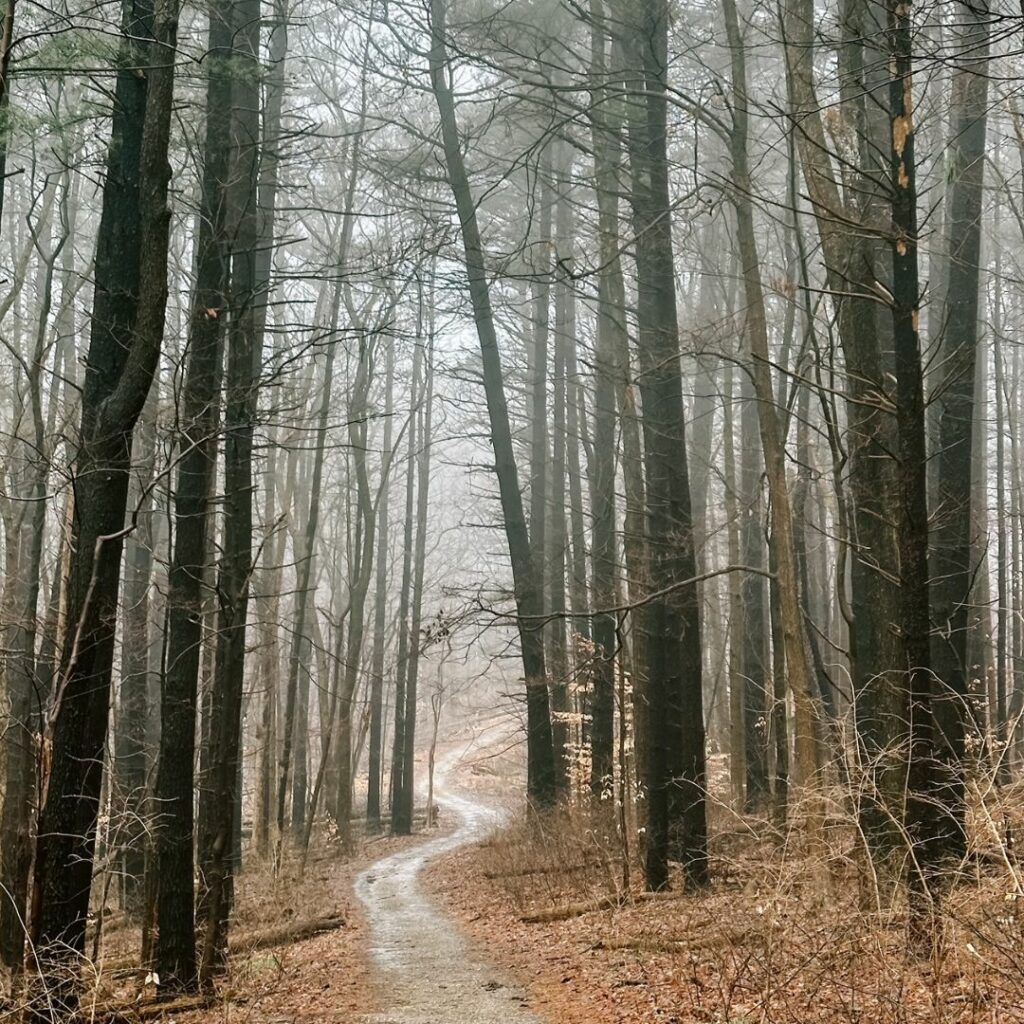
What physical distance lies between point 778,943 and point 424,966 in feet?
14.7

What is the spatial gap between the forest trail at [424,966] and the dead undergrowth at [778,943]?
0.27 meters

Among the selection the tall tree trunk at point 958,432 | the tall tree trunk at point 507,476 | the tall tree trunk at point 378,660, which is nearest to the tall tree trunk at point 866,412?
the tall tree trunk at point 958,432

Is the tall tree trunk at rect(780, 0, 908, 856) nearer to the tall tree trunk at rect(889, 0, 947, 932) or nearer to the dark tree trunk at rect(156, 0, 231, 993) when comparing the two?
the tall tree trunk at rect(889, 0, 947, 932)

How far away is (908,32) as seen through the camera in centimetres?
558

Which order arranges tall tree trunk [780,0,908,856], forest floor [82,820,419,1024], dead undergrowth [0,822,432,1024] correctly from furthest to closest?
forest floor [82,820,419,1024], dead undergrowth [0,822,432,1024], tall tree trunk [780,0,908,856]

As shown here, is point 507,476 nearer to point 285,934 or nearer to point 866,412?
point 285,934

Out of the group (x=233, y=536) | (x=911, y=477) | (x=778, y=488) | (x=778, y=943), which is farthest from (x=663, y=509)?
(x=778, y=943)

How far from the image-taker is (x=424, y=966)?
28.0 ft

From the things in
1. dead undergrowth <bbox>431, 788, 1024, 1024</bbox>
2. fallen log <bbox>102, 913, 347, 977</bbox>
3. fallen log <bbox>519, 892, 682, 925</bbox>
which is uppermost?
dead undergrowth <bbox>431, 788, 1024, 1024</bbox>

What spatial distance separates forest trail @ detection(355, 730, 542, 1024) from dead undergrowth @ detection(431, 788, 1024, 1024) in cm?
27

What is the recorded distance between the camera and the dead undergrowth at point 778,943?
4477 millimetres

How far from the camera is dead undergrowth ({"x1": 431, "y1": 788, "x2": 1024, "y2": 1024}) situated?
4477mm

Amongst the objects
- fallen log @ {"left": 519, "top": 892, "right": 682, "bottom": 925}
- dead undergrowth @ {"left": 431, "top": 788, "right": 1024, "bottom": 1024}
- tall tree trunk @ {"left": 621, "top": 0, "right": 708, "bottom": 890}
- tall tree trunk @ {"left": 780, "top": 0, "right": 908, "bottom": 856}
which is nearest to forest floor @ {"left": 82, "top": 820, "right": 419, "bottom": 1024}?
dead undergrowth @ {"left": 431, "top": 788, "right": 1024, "bottom": 1024}

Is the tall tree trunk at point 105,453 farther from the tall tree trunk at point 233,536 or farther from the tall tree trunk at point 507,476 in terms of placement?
the tall tree trunk at point 507,476
